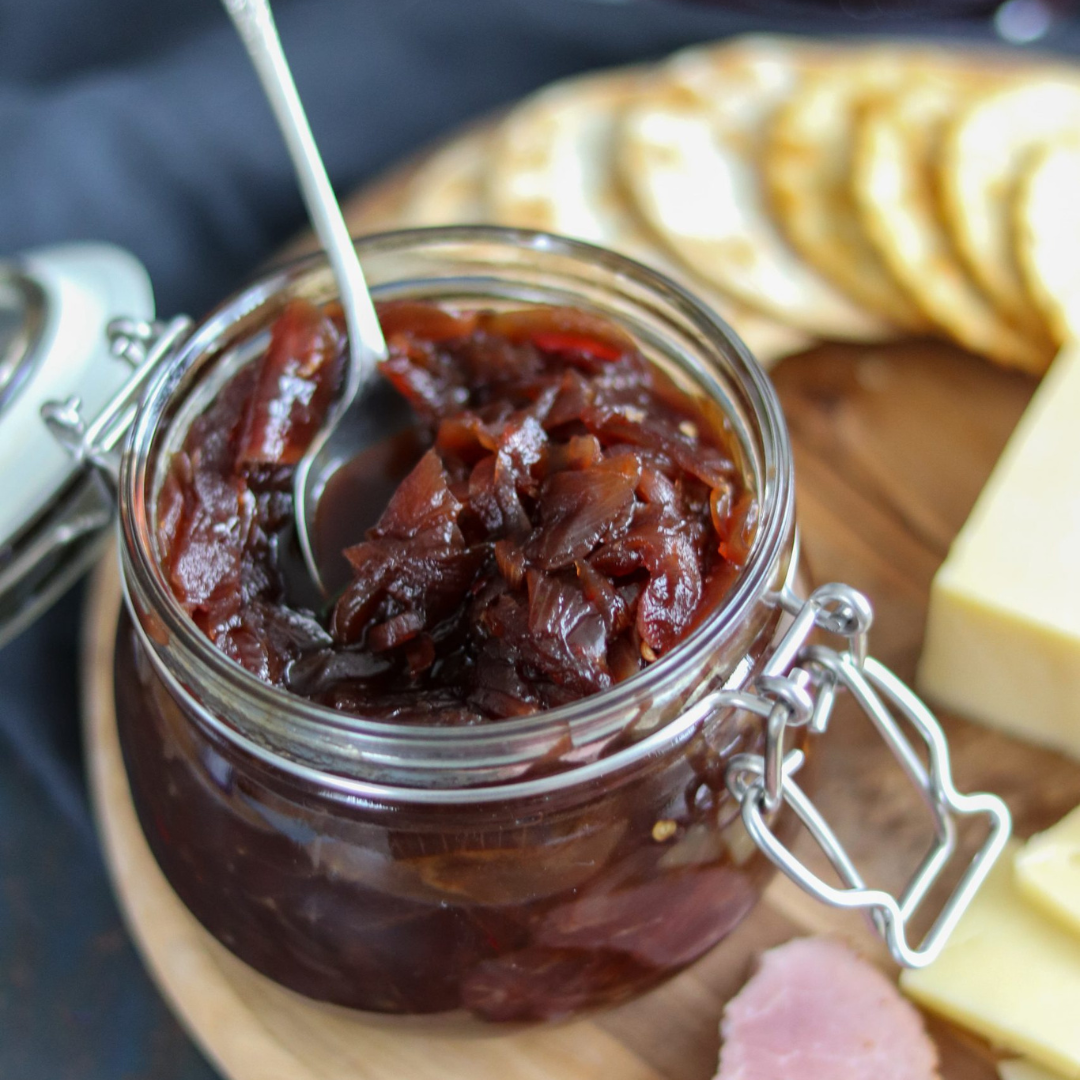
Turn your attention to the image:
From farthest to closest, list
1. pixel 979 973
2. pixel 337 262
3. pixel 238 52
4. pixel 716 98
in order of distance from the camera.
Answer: pixel 238 52, pixel 716 98, pixel 979 973, pixel 337 262

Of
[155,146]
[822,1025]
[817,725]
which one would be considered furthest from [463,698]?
[155,146]

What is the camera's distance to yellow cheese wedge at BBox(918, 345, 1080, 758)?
1.54 meters

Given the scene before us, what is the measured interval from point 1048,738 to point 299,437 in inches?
42.0

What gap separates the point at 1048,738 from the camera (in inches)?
65.2

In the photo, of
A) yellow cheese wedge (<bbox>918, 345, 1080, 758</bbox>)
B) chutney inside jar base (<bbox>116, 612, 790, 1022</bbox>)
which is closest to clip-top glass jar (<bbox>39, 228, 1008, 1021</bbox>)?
chutney inside jar base (<bbox>116, 612, 790, 1022</bbox>)

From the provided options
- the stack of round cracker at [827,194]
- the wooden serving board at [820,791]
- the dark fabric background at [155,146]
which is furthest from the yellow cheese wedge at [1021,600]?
the dark fabric background at [155,146]

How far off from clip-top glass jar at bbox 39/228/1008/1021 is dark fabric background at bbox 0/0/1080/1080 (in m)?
0.60

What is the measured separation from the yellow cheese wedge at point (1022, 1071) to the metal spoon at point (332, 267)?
0.92 metres

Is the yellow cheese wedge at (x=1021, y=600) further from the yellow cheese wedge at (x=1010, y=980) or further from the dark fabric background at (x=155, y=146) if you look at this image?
the dark fabric background at (x=155, y=146)

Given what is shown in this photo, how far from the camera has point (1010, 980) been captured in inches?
53.9

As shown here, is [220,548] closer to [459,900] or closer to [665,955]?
[459,900]

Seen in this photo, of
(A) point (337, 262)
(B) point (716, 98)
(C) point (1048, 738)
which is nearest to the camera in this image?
(A) point (337, 262)

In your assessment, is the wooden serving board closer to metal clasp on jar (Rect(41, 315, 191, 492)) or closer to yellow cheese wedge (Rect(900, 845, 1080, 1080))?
yellow cheese wedge (Rect(900, 845, 1080, 1080))

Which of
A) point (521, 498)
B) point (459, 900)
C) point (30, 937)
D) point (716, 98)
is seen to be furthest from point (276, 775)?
point (716, 98)
